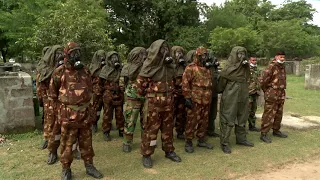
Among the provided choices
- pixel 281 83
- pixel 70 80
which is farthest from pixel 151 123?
pixel 281 83

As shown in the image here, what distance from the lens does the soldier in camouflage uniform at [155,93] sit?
17.2 feet

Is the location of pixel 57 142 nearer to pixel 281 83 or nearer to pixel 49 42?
pixel 281 83

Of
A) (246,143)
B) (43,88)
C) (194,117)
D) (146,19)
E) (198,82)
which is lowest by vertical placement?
(246,143)

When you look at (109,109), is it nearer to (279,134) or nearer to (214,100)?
(214,100)

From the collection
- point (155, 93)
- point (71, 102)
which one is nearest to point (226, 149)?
point (155, 93)

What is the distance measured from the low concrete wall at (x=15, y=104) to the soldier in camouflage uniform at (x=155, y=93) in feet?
9.93

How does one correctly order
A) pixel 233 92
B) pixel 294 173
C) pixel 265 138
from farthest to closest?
pixel 265 138 → pixel 233 92 → pixel 294 173

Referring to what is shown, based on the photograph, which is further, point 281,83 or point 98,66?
point 98,66

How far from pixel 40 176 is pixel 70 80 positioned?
1.60 meters

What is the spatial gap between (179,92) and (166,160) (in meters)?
1.66

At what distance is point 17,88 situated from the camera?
6816mm

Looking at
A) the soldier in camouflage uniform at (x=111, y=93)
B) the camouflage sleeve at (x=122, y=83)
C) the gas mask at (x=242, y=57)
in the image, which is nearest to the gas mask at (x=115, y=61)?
the soldier in camouflage uniform at (x=111, y=93)

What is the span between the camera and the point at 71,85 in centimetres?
452

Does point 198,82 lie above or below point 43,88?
above
